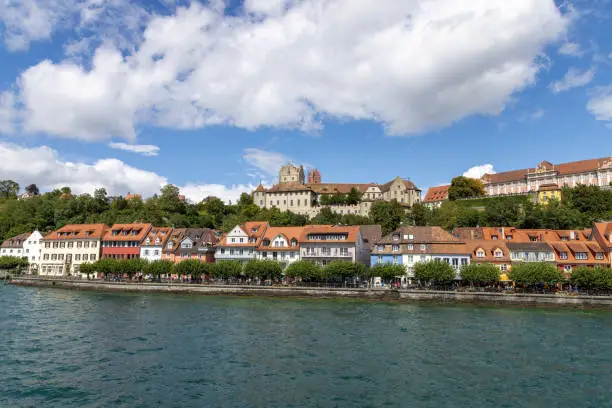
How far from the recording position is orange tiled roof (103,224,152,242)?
273 feet

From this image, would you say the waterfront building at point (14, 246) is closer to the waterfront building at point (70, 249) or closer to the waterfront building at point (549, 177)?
the waterfront building at point (70, 249)

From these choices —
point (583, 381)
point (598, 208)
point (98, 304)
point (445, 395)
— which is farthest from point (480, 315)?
point (598, 208)

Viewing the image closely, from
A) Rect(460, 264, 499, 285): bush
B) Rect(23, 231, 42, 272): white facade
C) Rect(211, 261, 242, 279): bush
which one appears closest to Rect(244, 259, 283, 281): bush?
Rect(211, 261, 242, 279): bush

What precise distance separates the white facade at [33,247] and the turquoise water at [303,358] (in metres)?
54.6

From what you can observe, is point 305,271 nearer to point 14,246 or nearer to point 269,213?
point 269,213

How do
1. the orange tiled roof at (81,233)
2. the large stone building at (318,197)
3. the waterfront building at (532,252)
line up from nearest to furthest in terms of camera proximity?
1. the waterfront building at (532,252)
2. the orange tiled roof at (81,233)
3. the large stone building at (318,197)

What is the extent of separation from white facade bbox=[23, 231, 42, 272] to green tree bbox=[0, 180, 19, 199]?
89.1 meters

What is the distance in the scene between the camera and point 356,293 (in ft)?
192

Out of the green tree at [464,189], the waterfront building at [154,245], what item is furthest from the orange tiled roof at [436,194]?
the waterfront building at [154,245]

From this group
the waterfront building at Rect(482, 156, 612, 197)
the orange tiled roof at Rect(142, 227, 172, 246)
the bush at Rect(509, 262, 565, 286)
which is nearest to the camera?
the bush at Rect(509, 262, 565, 286)

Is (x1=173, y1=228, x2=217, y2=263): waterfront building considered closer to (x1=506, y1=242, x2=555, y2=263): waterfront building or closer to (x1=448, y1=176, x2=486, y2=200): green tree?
(x1=506, y1=242, x2=555, y2=263): waterfront building

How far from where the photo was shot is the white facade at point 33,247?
313ft

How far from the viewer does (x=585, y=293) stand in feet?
175

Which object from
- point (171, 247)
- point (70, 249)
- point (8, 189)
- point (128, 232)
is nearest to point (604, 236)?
point (171, 247)
